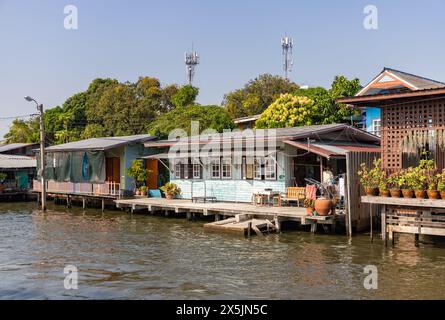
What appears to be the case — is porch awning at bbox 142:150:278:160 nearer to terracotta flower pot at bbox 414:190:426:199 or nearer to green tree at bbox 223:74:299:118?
terracotta flower pot at bbox 414:190:426:199

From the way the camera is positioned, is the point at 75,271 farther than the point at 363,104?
No

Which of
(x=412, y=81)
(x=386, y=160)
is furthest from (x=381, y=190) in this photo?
(x=412, y=81)

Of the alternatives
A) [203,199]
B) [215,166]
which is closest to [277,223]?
[203,199]

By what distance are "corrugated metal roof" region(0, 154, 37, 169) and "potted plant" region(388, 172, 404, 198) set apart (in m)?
27.4

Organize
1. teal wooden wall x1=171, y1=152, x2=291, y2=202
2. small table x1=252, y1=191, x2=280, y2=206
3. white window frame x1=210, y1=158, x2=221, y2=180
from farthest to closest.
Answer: white window frame x1=210, y1=158, x2=221, y2=180, teal wooden wall x1=171, y1=152, x2=291, y2=202, small table x1=252, y1=191, x2=280, y2=206

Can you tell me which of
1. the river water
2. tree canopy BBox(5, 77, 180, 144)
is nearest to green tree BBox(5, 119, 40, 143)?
tree canopy BBox(5, 77, 180, 144)

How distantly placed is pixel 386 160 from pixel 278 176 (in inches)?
241

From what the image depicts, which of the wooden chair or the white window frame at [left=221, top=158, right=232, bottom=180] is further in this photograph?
the white window frame at [left=221, top=158, right=232, bottom=180]

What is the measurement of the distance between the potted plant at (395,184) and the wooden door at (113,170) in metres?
17.6

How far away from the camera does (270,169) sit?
20.6m

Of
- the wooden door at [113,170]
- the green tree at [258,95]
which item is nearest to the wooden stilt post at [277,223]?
the wooden door at [113,170]

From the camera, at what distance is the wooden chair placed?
1908 centimetres

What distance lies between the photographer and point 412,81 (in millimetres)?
25422

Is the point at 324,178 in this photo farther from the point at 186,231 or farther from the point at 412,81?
the point at 412,81
